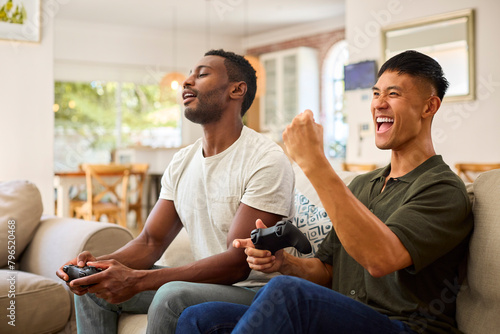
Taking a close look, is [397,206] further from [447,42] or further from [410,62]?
[447,42]

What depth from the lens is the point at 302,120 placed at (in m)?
1.06

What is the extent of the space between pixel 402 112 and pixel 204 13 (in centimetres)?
642

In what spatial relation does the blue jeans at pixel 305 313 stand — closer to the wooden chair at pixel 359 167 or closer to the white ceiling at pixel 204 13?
the wooden chair at pixel 359 167

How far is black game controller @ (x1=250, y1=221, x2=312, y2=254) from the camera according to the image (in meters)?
1.18

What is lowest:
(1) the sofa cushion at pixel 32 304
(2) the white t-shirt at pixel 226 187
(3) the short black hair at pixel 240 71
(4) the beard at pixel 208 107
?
(1) the sofa cushion at pixel 32 304

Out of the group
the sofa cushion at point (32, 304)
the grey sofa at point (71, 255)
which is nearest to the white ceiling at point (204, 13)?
the grey sofa at point (71, 255)

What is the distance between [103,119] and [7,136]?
4574 millimetres

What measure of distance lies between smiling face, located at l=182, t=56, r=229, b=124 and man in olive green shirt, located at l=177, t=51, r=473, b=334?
0.55m

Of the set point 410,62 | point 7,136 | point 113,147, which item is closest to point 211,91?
point 410,62

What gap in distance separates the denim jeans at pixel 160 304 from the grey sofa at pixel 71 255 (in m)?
0.04

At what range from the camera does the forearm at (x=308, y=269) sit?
1327 mm

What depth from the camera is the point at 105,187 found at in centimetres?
514

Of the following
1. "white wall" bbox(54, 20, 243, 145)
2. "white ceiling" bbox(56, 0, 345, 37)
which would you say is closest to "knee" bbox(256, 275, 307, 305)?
"white ceiling" bbox(56, 0, 345, 37)

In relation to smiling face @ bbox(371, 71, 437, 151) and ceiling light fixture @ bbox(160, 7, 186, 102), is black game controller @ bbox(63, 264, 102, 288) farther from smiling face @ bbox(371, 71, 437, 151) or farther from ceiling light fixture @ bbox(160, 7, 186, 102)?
ceiling light fixture @ bbox(160, 7, 186, 102)
